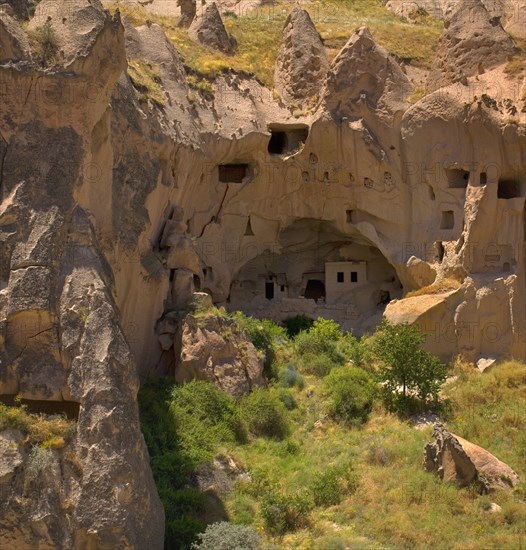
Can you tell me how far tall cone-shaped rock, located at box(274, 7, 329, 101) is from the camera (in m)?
31.9

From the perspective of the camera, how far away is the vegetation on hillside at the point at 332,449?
59.7 ft

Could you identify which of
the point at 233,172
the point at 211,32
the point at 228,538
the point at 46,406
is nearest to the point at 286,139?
the point at 233,172

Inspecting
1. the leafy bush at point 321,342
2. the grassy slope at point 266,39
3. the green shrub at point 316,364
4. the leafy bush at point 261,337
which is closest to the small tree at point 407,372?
the green shrub at point 316,364

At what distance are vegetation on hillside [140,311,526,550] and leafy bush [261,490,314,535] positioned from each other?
22mm

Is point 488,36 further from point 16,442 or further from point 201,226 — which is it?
point 16,442

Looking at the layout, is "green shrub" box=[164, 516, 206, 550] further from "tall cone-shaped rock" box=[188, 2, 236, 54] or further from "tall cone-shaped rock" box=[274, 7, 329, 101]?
"tall cone-shaped rock" box=[188, 2, 236, 54]

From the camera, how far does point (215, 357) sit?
2356cm

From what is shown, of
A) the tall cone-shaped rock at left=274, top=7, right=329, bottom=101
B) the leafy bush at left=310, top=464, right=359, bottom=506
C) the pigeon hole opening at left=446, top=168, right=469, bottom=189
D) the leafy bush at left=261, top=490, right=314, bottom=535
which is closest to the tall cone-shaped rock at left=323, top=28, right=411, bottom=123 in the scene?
the tall cone-shaped rock at left=274, top=7, right=329, bottom=101

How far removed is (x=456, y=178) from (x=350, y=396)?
9013mm

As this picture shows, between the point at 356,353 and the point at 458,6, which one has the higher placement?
the point at 458,6

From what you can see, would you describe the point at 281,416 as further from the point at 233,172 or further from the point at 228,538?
the point at 233,172

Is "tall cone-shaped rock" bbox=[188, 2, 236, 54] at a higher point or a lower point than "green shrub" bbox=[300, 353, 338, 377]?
higher

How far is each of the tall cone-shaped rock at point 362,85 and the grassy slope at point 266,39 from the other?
3041 millimetres

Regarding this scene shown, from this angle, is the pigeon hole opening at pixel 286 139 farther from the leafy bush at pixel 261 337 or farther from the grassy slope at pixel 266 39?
the leafy bush at pixel 261 337
